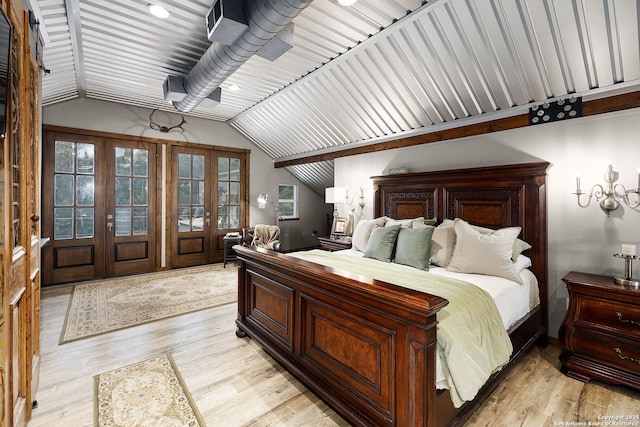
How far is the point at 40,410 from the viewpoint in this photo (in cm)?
197

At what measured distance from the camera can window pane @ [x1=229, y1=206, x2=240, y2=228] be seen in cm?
652

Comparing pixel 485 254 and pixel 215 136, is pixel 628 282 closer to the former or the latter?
pixel 485 254

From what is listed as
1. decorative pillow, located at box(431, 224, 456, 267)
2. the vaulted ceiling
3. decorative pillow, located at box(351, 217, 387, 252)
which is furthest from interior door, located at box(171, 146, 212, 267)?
decorative pillow, located at box(431, 224, 456, 267)

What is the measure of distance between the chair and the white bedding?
3595 millimetres

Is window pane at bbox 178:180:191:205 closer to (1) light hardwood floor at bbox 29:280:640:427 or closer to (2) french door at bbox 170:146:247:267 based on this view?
(2) french door at bbox 170:146:247:267

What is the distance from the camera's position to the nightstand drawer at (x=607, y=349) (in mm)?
2141

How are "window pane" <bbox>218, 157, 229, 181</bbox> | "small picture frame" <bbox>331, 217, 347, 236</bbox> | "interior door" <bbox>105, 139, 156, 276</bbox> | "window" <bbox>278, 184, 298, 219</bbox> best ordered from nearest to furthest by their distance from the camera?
"small picture frame" <bbox>331, 217, 347, 236</bbox> < "interior door" <bbox>105, 139, 156, 276</bbox> < "window pane" <bbox>218, 157, 229, 181</bbox> < "window" <bbox>278, 184, 298, 219</bbox>

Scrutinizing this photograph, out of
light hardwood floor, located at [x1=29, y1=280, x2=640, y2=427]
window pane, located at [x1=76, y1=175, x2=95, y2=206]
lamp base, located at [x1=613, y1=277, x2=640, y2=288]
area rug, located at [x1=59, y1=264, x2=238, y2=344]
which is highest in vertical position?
window pane, located at [x1=76, y1=175, x2=95, y2=206]

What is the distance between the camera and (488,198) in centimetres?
329

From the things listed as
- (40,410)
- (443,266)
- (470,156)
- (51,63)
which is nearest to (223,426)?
(40,410)

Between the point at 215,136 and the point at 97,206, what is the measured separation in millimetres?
2414

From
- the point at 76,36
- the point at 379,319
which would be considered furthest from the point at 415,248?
the point at 76,36

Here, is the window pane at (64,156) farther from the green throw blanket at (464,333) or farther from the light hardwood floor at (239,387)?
the green throw blanket at (464,333)

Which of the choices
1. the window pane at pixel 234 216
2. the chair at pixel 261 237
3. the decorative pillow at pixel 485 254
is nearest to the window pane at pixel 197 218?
the window pane at pixel 234 216
